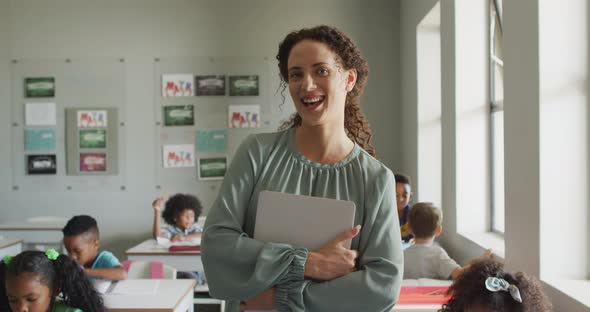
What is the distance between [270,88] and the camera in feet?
18.2

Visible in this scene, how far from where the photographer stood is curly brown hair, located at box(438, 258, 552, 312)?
1.61 metres

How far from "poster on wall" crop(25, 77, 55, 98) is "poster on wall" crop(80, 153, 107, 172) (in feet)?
2.33

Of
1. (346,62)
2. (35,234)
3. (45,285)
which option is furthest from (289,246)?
(35,234)

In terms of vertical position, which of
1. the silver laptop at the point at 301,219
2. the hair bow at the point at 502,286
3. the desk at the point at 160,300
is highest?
the silver laptop at the point at 301,219

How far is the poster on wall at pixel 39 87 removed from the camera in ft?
18.2

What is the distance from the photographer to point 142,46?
18.2ft

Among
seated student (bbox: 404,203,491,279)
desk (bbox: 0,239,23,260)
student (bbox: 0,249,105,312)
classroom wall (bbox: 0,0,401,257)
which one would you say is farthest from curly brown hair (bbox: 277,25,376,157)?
classroom wall (bbox: 0,0,401,257)

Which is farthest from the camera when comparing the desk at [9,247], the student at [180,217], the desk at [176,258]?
the student at [180,217]

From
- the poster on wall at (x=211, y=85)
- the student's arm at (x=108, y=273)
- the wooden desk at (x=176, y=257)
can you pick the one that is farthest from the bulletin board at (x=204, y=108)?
the student's arm at (x=108, y=273)

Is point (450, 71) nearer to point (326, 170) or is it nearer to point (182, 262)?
point (182, 262)

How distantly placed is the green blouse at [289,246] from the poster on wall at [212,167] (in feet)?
14.3

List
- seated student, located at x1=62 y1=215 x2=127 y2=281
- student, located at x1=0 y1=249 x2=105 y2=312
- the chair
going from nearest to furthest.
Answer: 1. student, located at x1=0 y1=249 x2=105 y2=312
2. seated student, located at x1=62 y1=215 x2=127 y2=281
3. the chair

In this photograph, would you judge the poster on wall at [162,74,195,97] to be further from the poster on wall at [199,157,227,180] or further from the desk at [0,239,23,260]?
the desk at [0,239,23,260]

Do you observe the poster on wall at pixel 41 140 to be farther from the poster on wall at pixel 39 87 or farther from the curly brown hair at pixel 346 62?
the curly brown hair at pixel 346 62
